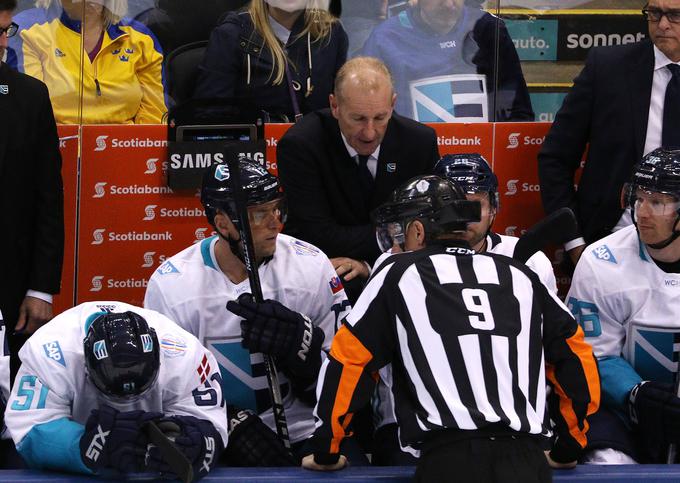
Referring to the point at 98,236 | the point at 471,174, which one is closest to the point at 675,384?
the point at 471,174

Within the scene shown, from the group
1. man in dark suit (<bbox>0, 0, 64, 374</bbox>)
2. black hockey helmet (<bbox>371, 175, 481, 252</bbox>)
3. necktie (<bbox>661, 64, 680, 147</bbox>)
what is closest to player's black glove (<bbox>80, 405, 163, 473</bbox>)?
black hockey helmet (<bbox>371, 175, 481, 252</bbox>)

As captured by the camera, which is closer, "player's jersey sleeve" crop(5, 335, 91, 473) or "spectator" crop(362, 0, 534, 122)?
"player's jersey sleeve" crop(5, 335, 91, 473)

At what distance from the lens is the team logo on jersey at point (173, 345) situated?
328cm

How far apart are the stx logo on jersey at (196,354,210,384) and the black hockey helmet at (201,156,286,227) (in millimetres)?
569

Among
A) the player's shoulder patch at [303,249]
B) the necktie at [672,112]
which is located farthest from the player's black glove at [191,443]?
the necktie at [672,112]

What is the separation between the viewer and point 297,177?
4457 mm

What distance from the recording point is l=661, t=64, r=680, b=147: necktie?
14.9 feet

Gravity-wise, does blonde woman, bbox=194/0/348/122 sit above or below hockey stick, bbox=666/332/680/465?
above

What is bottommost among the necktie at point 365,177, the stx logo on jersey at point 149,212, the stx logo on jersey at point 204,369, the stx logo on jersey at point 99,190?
the stx logo on jersey at point 204,369

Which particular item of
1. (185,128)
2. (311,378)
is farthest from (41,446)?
(185,128)

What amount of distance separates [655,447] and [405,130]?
A: 1615mm

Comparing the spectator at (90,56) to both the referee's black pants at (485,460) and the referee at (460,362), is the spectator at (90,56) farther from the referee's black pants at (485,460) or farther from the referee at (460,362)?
the referee's black pants at (485,460)

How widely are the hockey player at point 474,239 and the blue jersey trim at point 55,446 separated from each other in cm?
102

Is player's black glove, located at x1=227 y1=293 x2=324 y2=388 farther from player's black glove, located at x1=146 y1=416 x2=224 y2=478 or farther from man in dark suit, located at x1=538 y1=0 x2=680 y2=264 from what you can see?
man in dark suit, located at x1=538 y1=0 x2=680 y2=264
